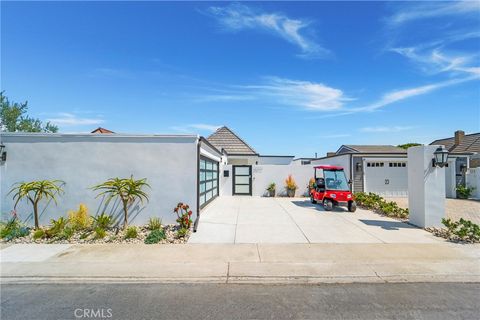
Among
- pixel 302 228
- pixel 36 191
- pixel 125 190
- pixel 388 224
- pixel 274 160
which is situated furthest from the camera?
pixel 274 160

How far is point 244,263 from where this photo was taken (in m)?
5.88

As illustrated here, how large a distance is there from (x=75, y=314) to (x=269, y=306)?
291 cm

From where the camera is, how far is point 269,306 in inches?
165

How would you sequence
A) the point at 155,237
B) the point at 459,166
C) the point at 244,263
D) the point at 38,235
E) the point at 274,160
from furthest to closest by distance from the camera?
the point at 274,160 → the point at 459,166 → the point at 38,235 → the point at 155,237 → the point at 244,263

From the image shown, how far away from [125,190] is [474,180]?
20.3 m

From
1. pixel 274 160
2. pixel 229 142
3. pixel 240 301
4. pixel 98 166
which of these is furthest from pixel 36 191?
pixel 274 160

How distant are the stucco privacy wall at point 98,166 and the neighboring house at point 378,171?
488 inches

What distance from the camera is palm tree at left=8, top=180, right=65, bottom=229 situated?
8.44 meters

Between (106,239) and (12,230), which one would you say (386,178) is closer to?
(106,239)

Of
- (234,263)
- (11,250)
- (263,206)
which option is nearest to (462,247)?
(234,263)

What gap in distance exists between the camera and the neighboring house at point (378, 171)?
58.2 feet

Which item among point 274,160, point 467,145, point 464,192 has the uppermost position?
point 467,145

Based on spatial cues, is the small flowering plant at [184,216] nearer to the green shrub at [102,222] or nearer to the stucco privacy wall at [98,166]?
the stucco privacy wall at [98,166]

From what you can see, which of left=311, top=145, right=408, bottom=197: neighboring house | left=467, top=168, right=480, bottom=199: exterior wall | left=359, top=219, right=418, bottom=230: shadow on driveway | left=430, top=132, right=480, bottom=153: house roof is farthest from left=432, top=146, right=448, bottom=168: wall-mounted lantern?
left=430, top=132, right=480, bottom=153: house roof
